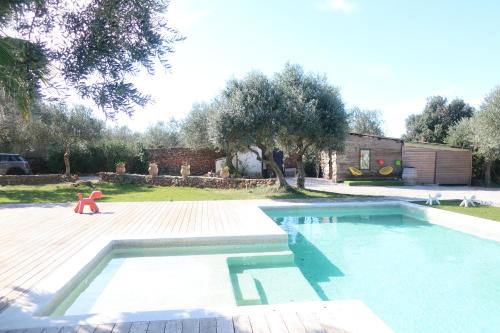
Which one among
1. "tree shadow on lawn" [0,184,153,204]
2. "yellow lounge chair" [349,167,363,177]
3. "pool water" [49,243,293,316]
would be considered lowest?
"pool water" [49,243,293,316]

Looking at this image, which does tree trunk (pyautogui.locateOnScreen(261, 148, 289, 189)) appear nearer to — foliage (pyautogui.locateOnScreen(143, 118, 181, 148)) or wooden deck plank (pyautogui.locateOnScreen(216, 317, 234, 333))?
wooden deck plank (pyautogui.locateOnScreen(216, 317, 234, 333))

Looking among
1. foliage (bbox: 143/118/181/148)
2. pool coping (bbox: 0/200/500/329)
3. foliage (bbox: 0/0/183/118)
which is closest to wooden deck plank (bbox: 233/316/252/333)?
pool coping (bbox: 0/200/500/329)

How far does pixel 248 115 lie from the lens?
41.9ft

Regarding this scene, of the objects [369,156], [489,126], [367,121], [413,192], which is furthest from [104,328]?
[367,121]

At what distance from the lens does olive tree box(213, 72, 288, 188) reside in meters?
12.8

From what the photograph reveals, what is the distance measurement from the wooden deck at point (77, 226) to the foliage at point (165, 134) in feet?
73.9

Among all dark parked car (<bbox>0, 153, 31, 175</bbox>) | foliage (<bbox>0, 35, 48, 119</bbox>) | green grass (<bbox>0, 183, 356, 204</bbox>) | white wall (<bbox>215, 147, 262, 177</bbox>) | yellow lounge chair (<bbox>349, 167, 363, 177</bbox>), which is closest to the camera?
foliage (<bbox>0, 35, 48, 119</bbox>)

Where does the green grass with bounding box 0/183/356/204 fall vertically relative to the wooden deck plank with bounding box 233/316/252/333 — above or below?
above

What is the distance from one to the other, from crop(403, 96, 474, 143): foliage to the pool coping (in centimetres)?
2253

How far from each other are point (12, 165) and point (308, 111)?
55.3ft

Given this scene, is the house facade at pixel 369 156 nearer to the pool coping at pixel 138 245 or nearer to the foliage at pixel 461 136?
the foliage at pixel 461 136

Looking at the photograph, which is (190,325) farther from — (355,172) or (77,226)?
(355,172)

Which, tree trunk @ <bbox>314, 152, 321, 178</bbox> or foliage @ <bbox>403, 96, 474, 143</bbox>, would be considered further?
foliage @ <bbox>403, 96, 474, 143</bbox>

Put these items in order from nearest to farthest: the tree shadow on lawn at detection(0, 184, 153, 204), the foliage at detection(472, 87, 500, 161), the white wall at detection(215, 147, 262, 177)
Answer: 1. the tree shadow on lawn at detection(0, 184, 153, 204)
2. the foliage at detection(472, 87, 500, 161)
3. the white wall at detection(215, 147, 262, 177)
